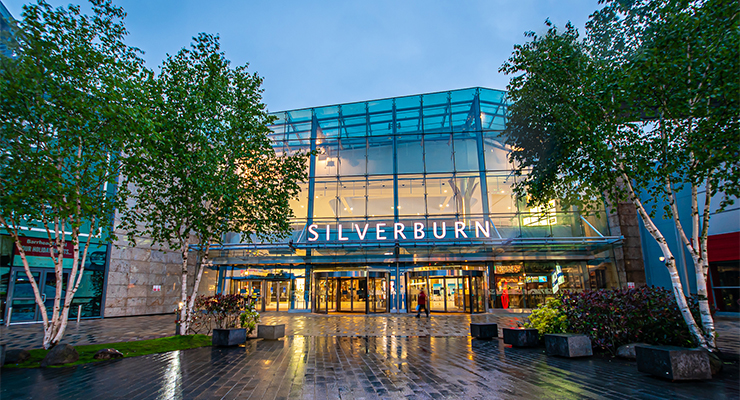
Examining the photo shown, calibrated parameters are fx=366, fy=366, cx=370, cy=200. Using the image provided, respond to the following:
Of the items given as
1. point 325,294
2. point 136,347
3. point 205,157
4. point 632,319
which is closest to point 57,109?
point 205,157

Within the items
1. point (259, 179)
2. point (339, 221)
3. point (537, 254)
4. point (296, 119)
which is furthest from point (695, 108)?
point (296, 119)

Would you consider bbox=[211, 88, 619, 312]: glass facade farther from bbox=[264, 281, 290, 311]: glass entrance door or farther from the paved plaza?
the paved plaza

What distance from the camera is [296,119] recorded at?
97.3 ft

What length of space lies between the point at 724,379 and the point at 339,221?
21.2 metres

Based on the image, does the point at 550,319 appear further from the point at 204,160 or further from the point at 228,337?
the point at 204,160

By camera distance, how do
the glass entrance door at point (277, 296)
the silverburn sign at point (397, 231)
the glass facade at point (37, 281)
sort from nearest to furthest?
the glass facade at point (37, 281) < the silverburn sign at point (397, 231) < the glass entrance door at point (277, 296)

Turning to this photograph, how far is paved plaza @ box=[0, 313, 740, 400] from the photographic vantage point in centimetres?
604

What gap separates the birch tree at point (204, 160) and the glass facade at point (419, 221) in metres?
8.93

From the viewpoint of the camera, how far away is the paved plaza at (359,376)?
19.8 ft

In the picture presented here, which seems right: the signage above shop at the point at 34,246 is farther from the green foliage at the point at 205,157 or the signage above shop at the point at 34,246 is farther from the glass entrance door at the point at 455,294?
the glass entrance door at the point at 455,294

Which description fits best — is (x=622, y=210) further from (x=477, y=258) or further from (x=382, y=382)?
(x=382, y=382)

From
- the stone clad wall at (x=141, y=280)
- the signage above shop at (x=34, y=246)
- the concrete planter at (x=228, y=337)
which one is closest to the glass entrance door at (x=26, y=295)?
the signage above shop at (x=34, y=246)

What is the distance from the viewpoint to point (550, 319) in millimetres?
10742

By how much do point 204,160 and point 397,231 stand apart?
46.1 ft
